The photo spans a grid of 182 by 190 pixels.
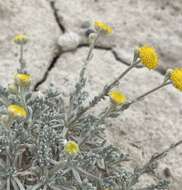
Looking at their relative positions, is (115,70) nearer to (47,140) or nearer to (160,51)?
(160,51)

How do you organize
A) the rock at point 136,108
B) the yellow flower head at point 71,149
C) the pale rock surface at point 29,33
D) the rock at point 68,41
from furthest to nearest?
the rock at point 68,41 < the pale rock surface at point 29,33 < the rock at point 136,108 < the yellow flower head at point 71,149

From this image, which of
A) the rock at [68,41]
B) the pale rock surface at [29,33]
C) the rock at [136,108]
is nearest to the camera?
the rock at [136,108]

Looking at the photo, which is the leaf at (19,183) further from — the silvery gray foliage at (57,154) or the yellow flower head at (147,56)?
the yellow flower head at (147,56)

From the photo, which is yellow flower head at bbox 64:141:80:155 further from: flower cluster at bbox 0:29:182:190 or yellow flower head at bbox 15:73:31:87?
yellow flower head at bbox 15:73:31:87

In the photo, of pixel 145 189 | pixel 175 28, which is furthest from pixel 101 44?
pixel 145 189

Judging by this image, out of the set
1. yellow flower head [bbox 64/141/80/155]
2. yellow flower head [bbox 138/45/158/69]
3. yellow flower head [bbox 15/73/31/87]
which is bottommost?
yellow flower head [bbox 64/141/80/155]

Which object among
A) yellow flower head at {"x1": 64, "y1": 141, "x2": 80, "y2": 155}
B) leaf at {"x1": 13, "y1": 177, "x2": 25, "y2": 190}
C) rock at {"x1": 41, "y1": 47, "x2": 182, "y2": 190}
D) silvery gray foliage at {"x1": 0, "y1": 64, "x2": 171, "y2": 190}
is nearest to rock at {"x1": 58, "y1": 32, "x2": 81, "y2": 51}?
rock at {"x1": 41, "y1": 47, "x2": 182, "y2": 190}

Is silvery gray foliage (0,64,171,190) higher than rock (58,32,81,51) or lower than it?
higher

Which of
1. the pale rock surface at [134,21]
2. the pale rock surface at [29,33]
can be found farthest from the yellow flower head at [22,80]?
the pale rock surface at [134,21]
